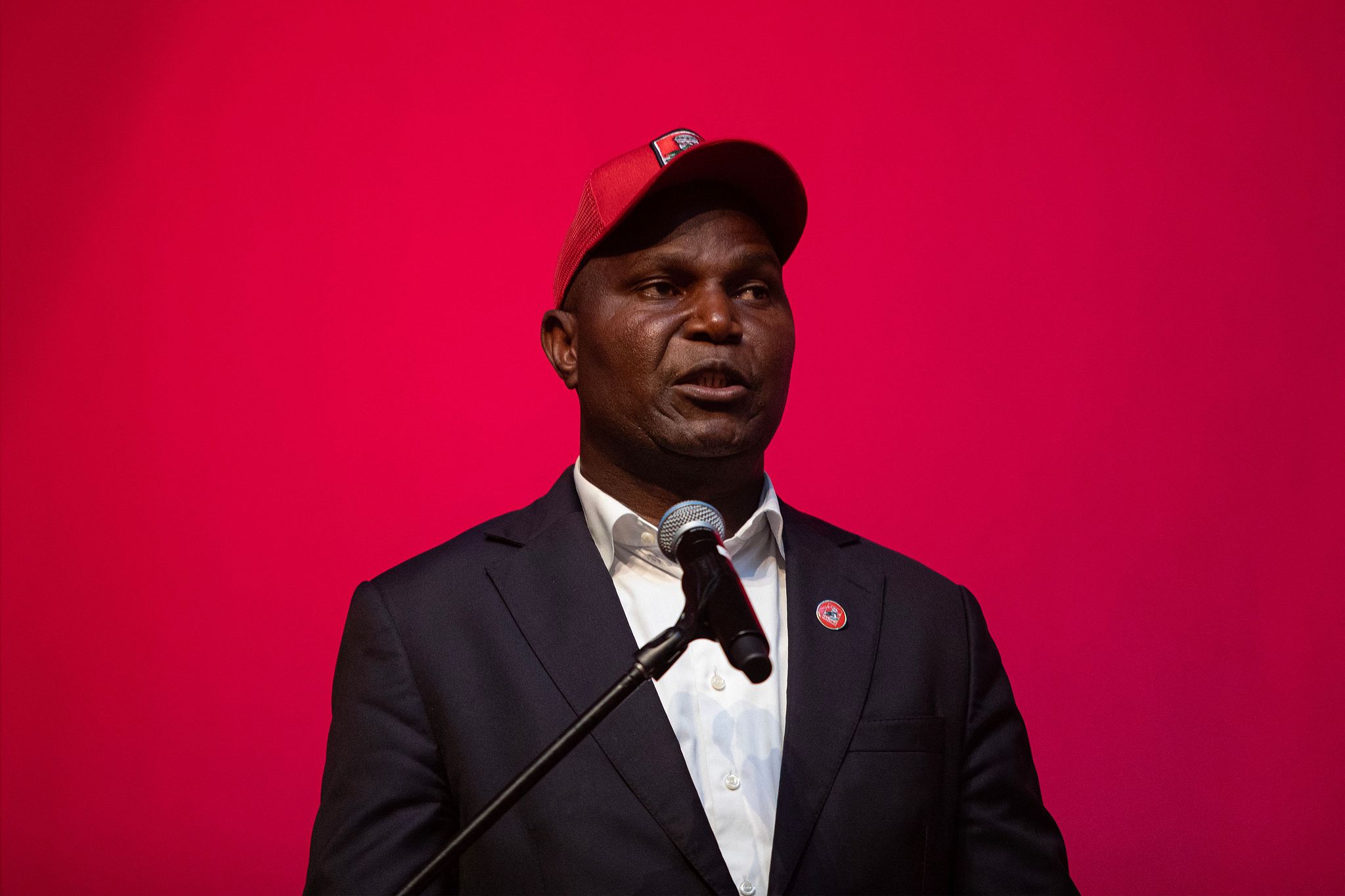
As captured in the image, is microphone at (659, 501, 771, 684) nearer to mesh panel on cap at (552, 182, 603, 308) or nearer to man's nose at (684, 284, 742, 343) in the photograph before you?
man's nose at (684, 284, 742, 343)

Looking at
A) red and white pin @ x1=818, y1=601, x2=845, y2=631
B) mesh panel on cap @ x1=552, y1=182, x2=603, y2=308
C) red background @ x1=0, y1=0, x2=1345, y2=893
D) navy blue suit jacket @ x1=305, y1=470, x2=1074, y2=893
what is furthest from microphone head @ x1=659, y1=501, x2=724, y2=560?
red background @ x1=0, y1=0, x2=1345, y2=893

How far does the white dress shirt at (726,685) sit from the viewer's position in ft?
4.78

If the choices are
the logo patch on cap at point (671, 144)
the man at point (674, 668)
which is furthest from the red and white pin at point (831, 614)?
the logo patch on cap at point (671, 144)

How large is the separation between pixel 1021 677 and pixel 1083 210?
33.7 inches

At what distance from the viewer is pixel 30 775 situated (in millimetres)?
2109

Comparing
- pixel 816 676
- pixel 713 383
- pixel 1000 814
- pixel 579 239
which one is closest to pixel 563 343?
pixel 579 239

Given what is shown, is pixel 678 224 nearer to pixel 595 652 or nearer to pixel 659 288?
pixel 659 288

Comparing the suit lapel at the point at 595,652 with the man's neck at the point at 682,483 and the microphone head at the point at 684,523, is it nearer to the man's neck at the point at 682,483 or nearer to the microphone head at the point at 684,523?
the man's neck at the point at 682,483

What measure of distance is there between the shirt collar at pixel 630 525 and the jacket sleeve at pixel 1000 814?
32 centimetres

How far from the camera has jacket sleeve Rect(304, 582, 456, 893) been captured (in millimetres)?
1401

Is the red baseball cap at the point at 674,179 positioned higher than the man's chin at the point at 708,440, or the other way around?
the red baseball cap at the point at 674,179

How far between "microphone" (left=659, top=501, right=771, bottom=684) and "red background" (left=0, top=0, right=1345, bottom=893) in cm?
105

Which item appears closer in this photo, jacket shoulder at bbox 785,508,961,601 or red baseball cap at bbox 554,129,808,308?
red baseball cap at bbox 554,129,808,308

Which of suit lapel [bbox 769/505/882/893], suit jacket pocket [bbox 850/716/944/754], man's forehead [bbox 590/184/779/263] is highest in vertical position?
man's forehead [bbox 590/184/779/263]
